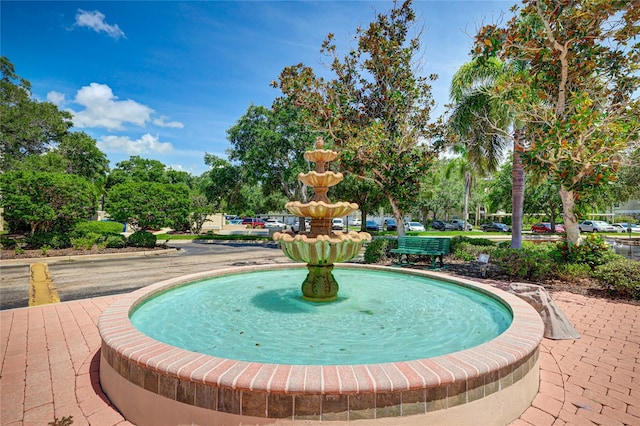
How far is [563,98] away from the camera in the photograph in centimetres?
1031

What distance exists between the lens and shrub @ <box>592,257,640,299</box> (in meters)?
7.88

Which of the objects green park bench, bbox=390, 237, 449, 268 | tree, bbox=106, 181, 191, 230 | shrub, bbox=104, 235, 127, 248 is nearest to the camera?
green park bench, bbox=390, 237, 449, 268

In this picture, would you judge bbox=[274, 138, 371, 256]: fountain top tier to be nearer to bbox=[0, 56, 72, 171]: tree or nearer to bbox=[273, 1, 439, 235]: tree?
bbox=[273, 1, 439, 235]: tree

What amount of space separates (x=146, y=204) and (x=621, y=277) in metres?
22.2

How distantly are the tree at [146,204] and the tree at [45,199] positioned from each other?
1317 millimetres

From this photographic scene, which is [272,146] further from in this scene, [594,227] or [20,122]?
[594,227]

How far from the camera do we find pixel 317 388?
252cm

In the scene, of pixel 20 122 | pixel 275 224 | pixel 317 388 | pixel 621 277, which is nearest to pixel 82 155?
pixel 20 122

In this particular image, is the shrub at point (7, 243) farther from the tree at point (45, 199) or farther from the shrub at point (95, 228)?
the shrub at point (95, 228)

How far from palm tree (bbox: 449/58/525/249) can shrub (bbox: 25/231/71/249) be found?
20943mm

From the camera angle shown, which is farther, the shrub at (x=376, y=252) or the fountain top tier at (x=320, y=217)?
the shrub at (x=376, y=252)

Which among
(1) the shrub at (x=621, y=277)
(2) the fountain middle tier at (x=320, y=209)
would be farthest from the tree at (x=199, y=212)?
(1) the shrub at (x=621, y=277)

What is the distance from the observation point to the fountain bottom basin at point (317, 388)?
2.55m

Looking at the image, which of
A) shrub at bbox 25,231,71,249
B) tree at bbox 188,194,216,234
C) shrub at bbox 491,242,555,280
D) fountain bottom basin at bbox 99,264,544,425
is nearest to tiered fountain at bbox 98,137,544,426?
fountain bottom basin at bbox 99,264,544,425
